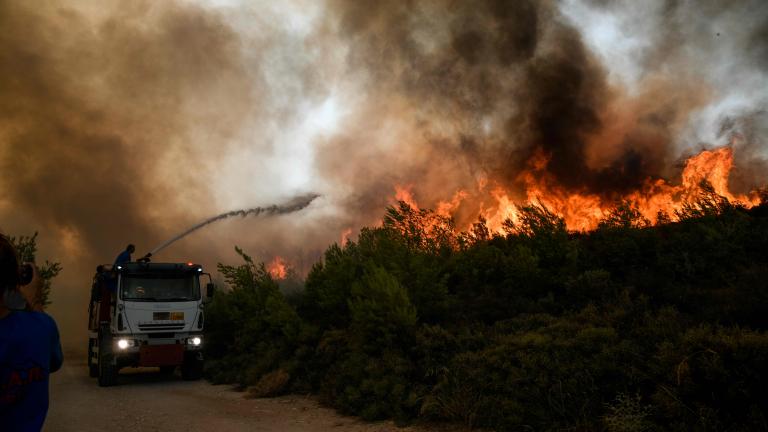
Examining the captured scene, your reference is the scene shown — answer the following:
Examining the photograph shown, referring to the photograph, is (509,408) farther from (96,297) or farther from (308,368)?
(96,297)

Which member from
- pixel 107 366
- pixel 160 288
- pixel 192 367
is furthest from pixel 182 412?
pixel 192 367

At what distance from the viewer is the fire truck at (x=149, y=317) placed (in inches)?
602

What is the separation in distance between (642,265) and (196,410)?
524 inches

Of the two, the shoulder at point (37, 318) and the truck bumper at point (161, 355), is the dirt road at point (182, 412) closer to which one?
the truck bumper at point (161, 355)

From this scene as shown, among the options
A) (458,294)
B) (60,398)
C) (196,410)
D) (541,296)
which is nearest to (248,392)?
(196,410)

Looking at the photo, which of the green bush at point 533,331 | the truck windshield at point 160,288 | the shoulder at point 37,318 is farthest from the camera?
the truck windshield at point 160,288

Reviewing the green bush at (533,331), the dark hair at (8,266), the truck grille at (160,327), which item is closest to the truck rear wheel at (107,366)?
the truck grille at (160,327)

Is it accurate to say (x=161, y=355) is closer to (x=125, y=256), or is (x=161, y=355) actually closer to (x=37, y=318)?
(x=125, y=256)

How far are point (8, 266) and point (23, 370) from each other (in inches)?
18.9

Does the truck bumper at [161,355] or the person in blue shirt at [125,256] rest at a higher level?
the person in blue shirt at [125,256]

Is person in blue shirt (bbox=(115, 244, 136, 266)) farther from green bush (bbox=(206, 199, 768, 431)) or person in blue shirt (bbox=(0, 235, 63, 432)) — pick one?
person in blue shirt (bbox=(0, 235, 63, 432))

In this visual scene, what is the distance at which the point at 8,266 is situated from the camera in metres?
2.37

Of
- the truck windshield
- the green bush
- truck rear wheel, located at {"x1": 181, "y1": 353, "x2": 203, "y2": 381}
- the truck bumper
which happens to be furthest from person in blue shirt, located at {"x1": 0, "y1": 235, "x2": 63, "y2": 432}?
truck rear wheel, located at {"x1": 181, "y1": 353, "x2": 203, "y2": 381}

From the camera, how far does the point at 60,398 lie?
42.2ft
